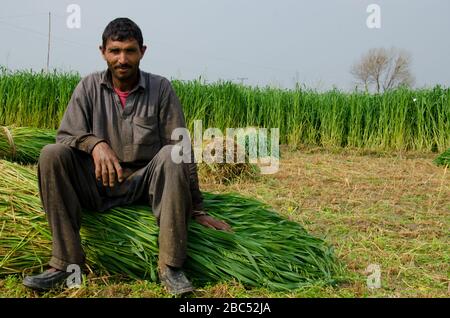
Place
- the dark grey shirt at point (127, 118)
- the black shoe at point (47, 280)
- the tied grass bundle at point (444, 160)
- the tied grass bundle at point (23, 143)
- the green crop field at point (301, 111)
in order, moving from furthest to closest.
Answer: the green crop field at point (301, 111) < the tied grass bundle at point (444, 160) < the tied grass bundle at point (23, 143) < the dark grey shirt at point (127, 118) < the black shoe at point (47, 280)

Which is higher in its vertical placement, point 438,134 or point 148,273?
point 438,134

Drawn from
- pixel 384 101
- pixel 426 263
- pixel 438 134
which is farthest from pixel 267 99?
pixel 426 263

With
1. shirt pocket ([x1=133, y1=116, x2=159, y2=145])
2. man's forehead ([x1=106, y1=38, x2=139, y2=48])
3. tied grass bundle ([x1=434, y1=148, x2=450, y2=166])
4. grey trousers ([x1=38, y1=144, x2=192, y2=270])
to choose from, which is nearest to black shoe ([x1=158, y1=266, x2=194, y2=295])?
grey trousers ([x1=38, y1=144, x2=192, y2=270])

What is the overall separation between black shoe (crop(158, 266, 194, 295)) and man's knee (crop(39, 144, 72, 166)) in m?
0.69

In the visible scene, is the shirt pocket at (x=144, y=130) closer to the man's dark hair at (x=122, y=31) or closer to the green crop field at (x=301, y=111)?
the man's dark hair at (x=122, y=31)

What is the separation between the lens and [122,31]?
2660 mm

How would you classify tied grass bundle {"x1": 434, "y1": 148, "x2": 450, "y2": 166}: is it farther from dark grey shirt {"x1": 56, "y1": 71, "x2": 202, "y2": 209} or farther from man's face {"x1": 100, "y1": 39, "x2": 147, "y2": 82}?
man's face {"x1": 100, "y1": 39, "x2": 147, "y2": 82}

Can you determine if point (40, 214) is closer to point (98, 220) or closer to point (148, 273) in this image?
point (98, 220)

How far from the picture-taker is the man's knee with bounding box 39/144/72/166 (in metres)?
2.48

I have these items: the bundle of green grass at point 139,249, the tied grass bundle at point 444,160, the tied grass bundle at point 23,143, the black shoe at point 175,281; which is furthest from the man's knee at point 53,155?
the tied grass bundle at point 444,160

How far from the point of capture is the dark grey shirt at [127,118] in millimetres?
2734

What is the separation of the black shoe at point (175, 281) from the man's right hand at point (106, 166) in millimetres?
479

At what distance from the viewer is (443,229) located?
13.0 feet

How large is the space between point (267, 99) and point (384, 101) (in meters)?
1.98
